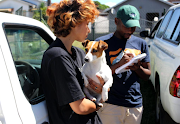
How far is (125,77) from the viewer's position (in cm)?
243

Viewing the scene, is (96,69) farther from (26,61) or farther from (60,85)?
(26,61)

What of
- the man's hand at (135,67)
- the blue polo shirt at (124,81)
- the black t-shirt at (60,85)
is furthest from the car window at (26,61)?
the man's hand at (135,67)

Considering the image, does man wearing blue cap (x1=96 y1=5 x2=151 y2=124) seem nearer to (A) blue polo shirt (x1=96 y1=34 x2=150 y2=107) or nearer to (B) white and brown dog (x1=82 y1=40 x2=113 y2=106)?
(A) blue polo shirt (x1=96 y1=34 x2=150 y2=107)

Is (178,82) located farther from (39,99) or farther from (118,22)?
(39,99)

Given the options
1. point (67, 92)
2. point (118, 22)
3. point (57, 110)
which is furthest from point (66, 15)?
point (118, 22)

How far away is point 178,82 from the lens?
2.43 m

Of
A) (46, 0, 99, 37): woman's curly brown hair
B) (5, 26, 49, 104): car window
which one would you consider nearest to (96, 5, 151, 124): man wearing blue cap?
(46, 0, 99, 37): woman's curly brown hair

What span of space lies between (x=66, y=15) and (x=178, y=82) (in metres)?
1.69

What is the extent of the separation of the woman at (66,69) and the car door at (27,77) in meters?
0.14

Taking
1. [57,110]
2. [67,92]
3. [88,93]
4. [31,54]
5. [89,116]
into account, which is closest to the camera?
[67,92]

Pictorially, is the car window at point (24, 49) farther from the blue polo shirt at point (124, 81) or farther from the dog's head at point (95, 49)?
the blue polo shirt at point (124, 81)

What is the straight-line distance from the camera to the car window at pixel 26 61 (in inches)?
81.0

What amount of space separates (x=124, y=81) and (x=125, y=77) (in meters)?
0.05

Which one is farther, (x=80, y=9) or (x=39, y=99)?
(x=39, y=99)
